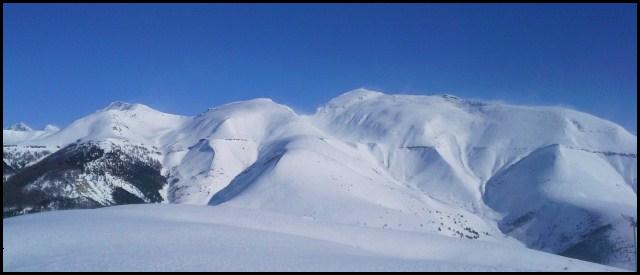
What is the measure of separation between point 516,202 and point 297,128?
6716 cm

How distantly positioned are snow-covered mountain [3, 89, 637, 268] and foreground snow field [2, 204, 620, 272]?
3644cm

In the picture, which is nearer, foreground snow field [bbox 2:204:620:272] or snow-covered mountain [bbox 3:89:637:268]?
foreground snow field [bbox 2:204:620:272]

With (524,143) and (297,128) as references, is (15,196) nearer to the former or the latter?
(297,128)

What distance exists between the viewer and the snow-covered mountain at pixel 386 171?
328ft

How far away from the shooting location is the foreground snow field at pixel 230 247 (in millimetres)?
28109

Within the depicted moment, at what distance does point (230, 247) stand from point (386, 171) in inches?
4851

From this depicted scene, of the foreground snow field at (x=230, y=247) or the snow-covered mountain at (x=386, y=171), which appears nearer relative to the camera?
the foreground snow field at (x=230, y=247)

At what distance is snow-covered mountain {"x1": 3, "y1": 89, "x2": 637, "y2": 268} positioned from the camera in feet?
328

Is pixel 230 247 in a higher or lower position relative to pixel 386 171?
lower

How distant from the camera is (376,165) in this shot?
15562 centimetres

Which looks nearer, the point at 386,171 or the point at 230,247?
the point at 230,247

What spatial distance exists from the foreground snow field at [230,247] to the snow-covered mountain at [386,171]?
36441mm

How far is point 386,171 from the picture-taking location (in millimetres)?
153750

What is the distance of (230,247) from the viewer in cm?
3222
